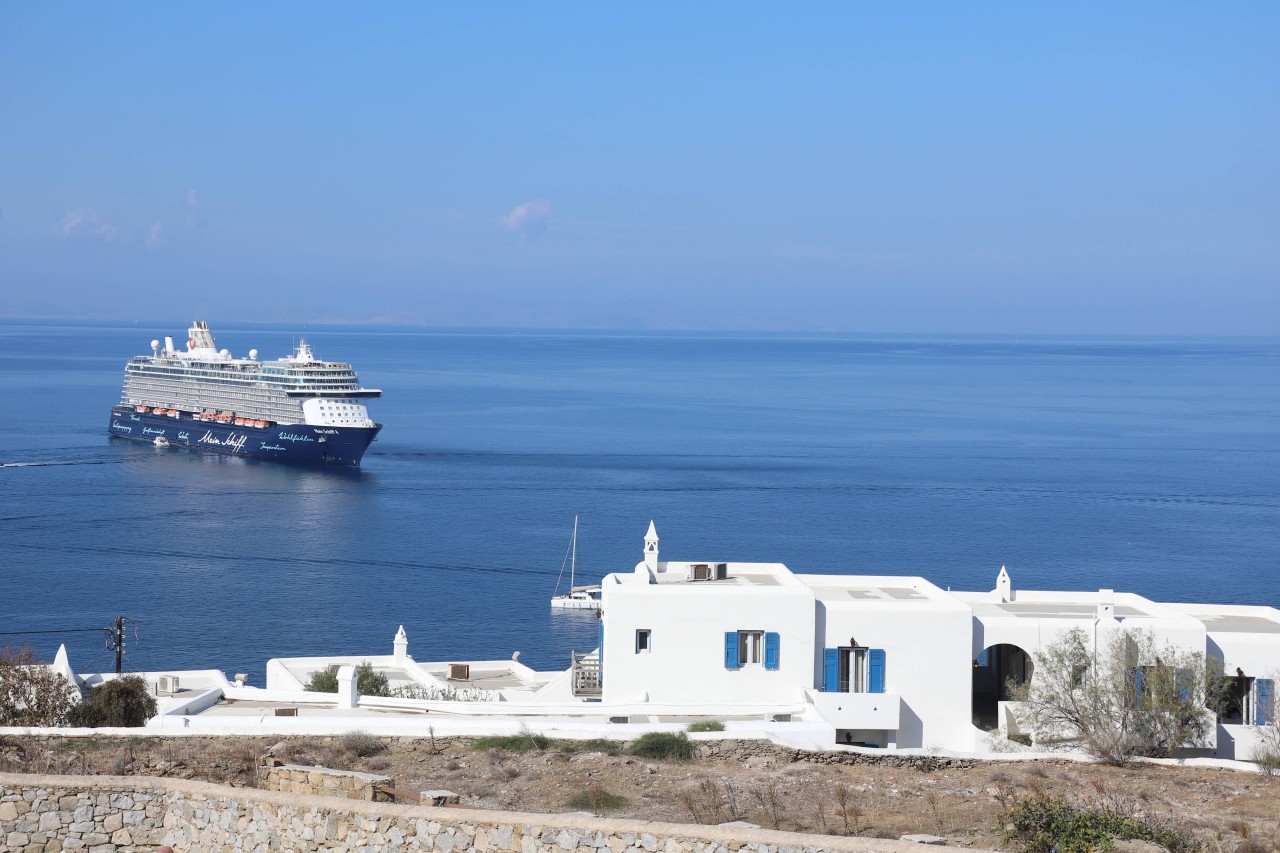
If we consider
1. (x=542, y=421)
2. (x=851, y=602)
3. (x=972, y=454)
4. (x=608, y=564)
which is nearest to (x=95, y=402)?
(x=542, y=421)

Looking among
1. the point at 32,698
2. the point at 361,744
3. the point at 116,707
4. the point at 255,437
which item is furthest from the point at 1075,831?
the point at 255,437

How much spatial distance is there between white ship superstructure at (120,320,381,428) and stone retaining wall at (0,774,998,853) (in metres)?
72.5

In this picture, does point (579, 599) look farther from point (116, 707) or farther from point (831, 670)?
point (116, 707)

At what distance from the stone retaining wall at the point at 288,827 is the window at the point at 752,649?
9.80 metres

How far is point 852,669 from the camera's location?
18.8 metres

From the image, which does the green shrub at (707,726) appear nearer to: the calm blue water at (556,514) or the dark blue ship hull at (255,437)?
the calm blue water at (556,514)

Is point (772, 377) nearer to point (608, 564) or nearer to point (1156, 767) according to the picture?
point (608, 564)

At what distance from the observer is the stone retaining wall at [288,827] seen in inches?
335

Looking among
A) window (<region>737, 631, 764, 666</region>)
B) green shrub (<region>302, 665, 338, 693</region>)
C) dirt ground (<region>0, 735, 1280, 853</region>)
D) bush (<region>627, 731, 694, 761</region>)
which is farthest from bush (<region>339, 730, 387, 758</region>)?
green shrub (<region>302, 665, 338, 693</region>)

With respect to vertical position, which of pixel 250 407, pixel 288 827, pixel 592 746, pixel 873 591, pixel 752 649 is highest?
pixel 250 407

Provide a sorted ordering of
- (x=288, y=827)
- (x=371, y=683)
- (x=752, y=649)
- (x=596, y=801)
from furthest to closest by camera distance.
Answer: (x=371, y=683) → (x=752, y=649) → (x=596, y=801) → (x=288, y=827)

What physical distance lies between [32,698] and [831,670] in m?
9.58

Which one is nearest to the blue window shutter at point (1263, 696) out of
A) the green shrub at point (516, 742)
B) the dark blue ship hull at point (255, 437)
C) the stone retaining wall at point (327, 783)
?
the green shrub at point (516, 742)

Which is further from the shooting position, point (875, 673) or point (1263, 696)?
point (875, 673)
